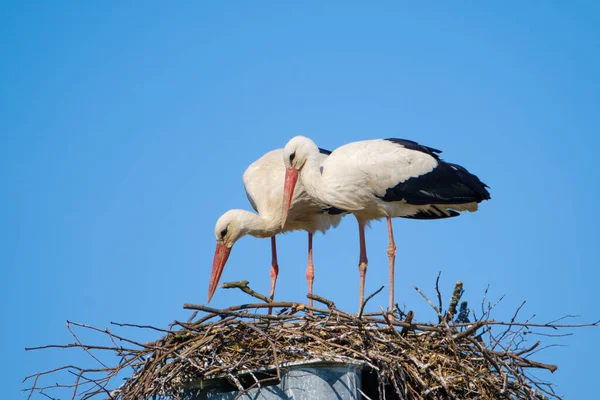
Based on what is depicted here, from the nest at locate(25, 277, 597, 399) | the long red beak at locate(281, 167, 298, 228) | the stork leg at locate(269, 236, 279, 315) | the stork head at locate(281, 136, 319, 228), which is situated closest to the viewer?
the nest at locate(25, 277, 597, 399)

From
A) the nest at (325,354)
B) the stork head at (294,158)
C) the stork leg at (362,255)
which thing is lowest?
the nest at (325,354)

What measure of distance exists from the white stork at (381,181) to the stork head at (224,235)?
43 cm

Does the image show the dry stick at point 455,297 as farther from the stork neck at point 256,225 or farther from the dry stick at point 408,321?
the stork neck at point 256,225

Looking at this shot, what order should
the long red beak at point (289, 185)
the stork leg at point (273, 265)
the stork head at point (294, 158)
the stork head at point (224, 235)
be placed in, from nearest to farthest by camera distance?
the stork head at point (294, 158) < the long red beak at point (289, 185) < the stork head at point (224, 235) < the stork leg at point (273, 265)

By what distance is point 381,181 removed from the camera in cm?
780

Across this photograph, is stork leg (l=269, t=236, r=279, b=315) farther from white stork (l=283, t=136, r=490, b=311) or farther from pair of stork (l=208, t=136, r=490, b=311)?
white stork (l=283, t=136, r=490, b=311)

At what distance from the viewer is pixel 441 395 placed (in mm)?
5754

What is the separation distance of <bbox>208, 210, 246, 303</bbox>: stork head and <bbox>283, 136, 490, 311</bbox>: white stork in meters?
0.43

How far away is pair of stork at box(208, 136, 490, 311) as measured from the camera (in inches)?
305

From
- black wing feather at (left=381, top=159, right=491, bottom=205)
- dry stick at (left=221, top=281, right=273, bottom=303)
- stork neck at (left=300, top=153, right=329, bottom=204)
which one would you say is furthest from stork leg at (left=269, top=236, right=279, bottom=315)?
dry stick at (left=221, top=281, right=273, bottom=303)

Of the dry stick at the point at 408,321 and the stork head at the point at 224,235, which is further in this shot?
the stork head at the point at 224,235

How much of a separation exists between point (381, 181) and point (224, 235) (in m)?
1.52

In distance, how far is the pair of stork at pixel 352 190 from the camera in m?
7.74

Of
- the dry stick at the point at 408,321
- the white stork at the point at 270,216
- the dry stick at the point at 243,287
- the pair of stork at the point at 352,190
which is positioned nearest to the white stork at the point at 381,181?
the pair of stork at the point at 352,190
